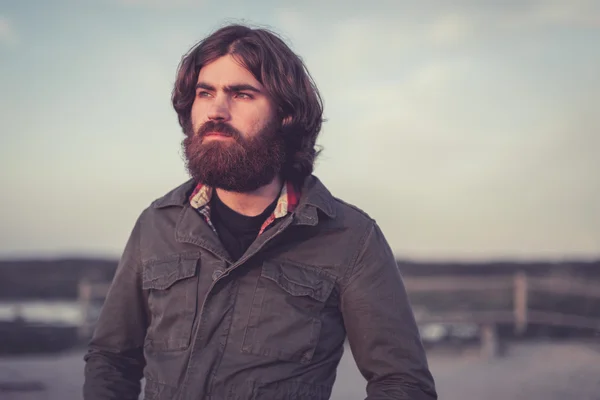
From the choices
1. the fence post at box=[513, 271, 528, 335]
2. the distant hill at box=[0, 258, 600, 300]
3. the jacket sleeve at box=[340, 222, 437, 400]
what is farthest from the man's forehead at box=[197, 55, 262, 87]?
the distant hill at box=[0, 258, 600, 300]

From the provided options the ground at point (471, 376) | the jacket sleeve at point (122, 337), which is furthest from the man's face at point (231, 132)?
the ground at point (471, 376)

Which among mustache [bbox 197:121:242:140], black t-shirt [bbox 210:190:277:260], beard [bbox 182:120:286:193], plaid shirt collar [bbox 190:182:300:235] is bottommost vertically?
black t-shirt [bbox 210:190:277:260]

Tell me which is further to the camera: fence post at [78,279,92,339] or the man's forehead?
fence post at [78,279,92,339]

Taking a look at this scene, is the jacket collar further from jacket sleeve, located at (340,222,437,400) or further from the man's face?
jacket sleeve, located at (340,222,437,400)

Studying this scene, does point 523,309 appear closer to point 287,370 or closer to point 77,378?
point 77,378

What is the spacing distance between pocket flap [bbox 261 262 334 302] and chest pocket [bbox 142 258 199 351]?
260 mm

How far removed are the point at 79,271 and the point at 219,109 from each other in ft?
64.7

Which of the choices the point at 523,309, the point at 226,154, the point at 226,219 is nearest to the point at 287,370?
the point at 226,219

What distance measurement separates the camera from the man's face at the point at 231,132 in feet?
8.81

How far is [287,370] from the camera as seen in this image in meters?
2.37

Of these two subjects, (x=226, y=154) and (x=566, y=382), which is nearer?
(x=226, y=154)

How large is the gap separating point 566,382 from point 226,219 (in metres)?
6.79

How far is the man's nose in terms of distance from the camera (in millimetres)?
2668

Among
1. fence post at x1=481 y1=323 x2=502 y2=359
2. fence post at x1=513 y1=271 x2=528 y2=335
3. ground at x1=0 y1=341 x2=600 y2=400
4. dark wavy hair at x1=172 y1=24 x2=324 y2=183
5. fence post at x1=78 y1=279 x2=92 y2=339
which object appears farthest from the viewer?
fence post at x1=513 y1=271 x2=528 y2=335
